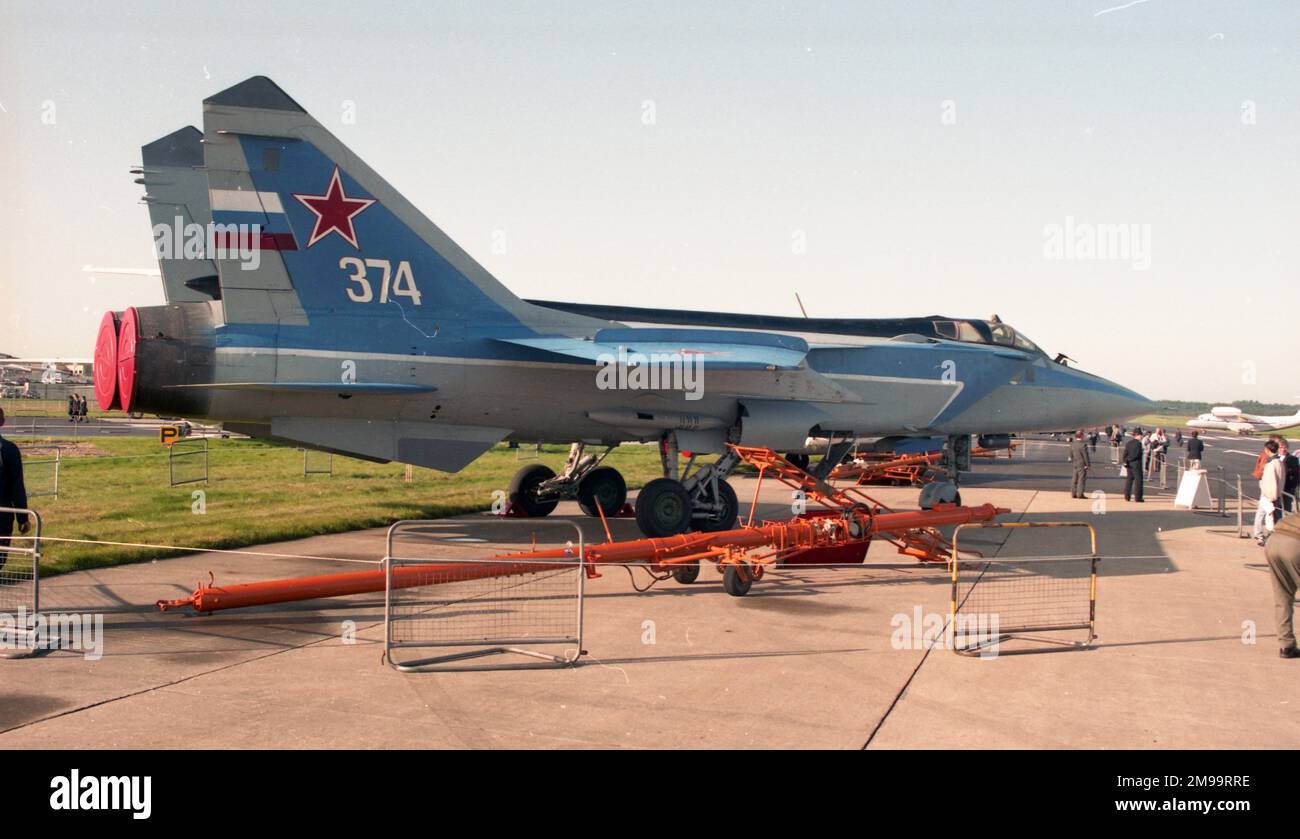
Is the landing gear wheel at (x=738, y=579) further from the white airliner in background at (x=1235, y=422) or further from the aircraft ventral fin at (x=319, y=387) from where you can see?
the white airliner in background at (x=1235, y=422)

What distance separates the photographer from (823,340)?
15.5m

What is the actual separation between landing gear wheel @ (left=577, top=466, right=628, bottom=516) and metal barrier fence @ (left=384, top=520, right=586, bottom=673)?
19.7 feet

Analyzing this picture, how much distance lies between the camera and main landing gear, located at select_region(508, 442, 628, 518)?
57.4 feet

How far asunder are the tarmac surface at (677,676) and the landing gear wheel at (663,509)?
1551mm

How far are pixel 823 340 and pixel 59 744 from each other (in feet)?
39.6

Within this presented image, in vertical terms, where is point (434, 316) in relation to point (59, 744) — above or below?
above

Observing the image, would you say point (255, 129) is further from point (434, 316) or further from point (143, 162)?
point (143, 162)

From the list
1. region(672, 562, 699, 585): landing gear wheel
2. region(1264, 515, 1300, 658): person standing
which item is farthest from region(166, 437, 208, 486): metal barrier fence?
region(1264, 515, 1300, 658): person standing

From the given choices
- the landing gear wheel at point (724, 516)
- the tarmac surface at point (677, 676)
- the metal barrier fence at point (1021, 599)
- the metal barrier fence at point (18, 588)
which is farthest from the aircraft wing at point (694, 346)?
the metal barrier fence at point (18, 588)

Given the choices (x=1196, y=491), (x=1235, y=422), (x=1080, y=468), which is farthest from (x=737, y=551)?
(x=1235, y=422)

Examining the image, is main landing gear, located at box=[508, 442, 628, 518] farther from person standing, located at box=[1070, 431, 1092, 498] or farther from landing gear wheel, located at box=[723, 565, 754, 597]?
person standing, located at box=[1070, 431, 1092, 498]

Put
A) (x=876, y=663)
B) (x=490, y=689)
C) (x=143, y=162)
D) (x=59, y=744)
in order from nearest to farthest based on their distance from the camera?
(x=59, y=744) → (x=490, y=689) → (x=876, y=663) → (x=143, y=162)

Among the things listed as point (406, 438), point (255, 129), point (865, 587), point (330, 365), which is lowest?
point (865, 587)
